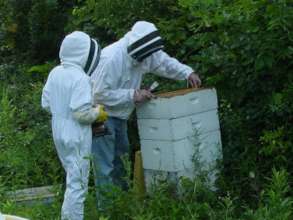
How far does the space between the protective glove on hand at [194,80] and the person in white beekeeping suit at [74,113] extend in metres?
0.89

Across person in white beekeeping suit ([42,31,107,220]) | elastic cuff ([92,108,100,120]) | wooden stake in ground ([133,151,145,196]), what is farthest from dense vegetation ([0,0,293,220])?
elastic cuff ([92,108,100,120])

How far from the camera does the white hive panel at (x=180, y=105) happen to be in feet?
18.6

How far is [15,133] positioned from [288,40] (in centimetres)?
393

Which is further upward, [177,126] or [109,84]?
[109,84]

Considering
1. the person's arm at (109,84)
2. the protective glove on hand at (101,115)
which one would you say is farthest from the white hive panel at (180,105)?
the protective glove on hand at (101,115)

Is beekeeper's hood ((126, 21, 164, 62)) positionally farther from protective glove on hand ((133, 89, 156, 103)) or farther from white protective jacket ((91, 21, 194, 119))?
protective glove on hand ((133, 89, 156, 103))

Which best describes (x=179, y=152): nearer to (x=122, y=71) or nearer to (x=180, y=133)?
(x=180, y=133)

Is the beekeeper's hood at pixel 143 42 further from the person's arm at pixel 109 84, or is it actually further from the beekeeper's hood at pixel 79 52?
the beekeeper's hood at pixel 79 52

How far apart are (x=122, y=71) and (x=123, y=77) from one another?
64 millimetres

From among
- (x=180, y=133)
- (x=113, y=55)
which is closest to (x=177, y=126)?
(x=180, y=133)

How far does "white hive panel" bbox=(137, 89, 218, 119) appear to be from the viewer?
5672mm

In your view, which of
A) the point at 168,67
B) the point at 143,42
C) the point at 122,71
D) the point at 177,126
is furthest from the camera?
the point at 168,67

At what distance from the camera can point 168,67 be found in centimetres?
641

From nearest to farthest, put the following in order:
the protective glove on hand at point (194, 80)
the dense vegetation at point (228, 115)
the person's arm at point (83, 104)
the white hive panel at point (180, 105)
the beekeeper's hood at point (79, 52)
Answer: the dense vegetation at point (228, 115) → the person's arm at point (83, 104) → the white hive panel at point (180, 105) → the beekeeper's hood at point (79, 52) → the protective glove on hand at point (194, 80)
